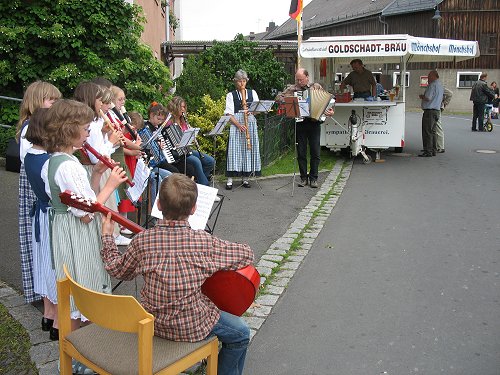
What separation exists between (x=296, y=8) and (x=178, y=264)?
13.5 meters

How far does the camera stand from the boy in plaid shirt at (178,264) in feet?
9.86

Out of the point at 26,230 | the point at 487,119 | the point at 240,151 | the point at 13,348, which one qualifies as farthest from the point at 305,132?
the point at 487,119

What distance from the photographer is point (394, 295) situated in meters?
5.18

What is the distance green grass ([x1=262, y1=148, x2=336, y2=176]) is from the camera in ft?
38.5

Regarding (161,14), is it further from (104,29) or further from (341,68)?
(104,29)

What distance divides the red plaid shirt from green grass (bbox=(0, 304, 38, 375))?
1321mm

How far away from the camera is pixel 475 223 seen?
7734 millimetres

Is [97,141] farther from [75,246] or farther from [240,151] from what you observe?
[240,151]

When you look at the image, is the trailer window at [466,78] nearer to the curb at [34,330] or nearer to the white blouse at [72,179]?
the curb at [34,330]

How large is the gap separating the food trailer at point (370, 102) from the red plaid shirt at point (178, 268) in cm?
973

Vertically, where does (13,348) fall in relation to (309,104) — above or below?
below

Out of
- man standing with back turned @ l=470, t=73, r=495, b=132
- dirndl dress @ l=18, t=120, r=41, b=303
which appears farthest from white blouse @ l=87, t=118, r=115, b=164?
man standing with back turned @ l=470, t=73, r=495, b=132

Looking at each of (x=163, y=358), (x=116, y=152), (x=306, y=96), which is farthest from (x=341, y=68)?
(x=163, y=358)

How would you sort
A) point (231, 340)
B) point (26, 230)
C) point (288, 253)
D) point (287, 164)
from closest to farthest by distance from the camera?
point (231, 340) → point (26, 230) → point (288, 253) → point (287, 164)
